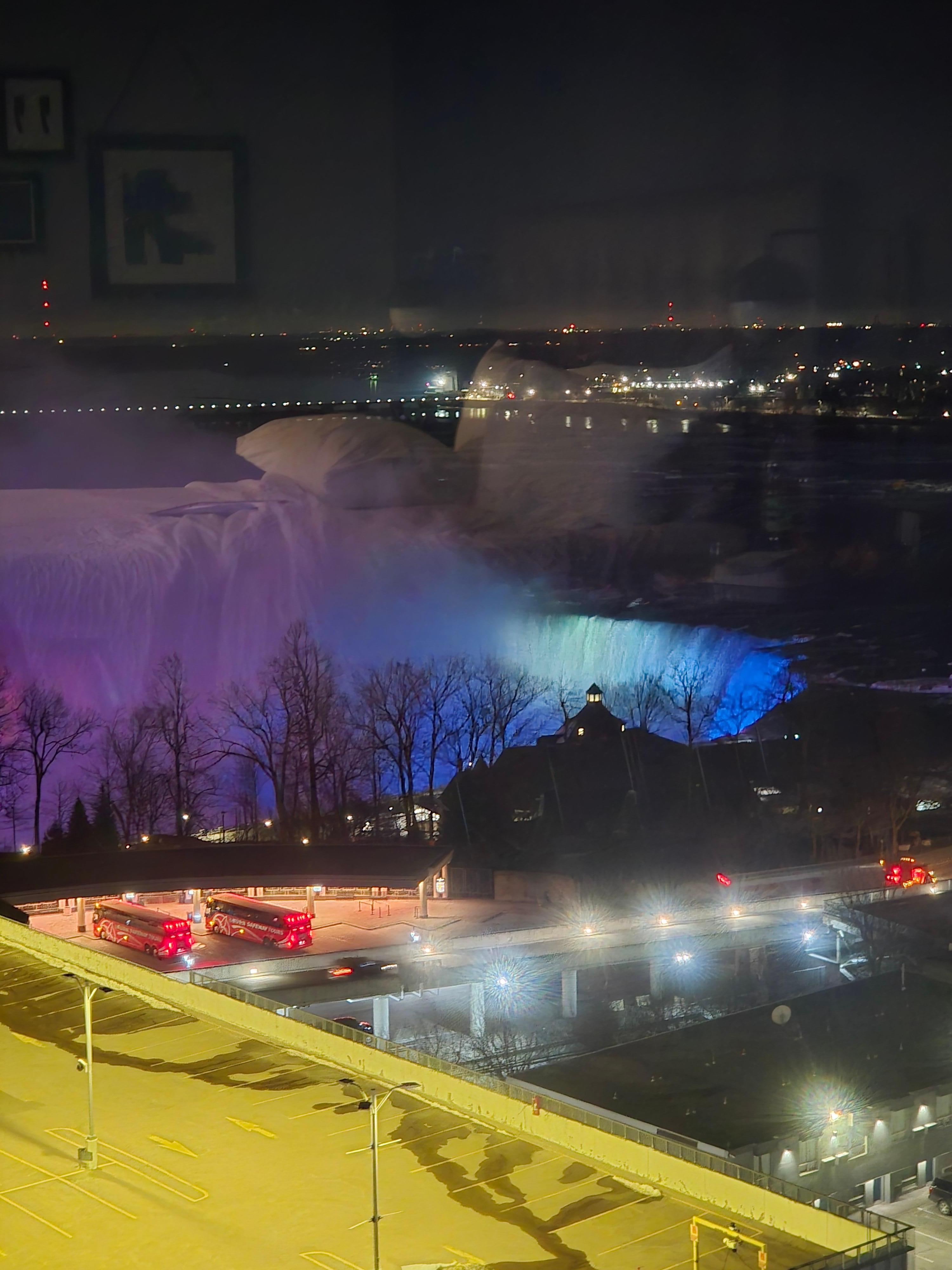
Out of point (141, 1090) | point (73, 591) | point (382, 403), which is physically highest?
point (382, 403)

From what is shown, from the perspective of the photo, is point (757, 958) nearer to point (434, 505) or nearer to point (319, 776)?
point (319, 776)

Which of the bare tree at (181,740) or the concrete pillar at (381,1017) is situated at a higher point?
the bare tree at (181,740)

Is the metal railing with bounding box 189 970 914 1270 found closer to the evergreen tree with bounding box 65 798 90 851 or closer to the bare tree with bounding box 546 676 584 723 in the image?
the evergreen tree with bounding box 65 798 90 851

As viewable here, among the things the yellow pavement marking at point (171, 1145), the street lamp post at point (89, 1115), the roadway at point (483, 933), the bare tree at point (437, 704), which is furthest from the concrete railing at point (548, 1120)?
the bare tree at point (437, 704)

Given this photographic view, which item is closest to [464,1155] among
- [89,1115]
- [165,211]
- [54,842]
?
[89,1115]

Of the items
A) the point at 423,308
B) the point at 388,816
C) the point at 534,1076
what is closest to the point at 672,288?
the point at 423,308

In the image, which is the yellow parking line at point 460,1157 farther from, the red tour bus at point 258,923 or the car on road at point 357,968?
the red tour bus at point 258,923

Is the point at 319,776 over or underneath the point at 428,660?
underneath
